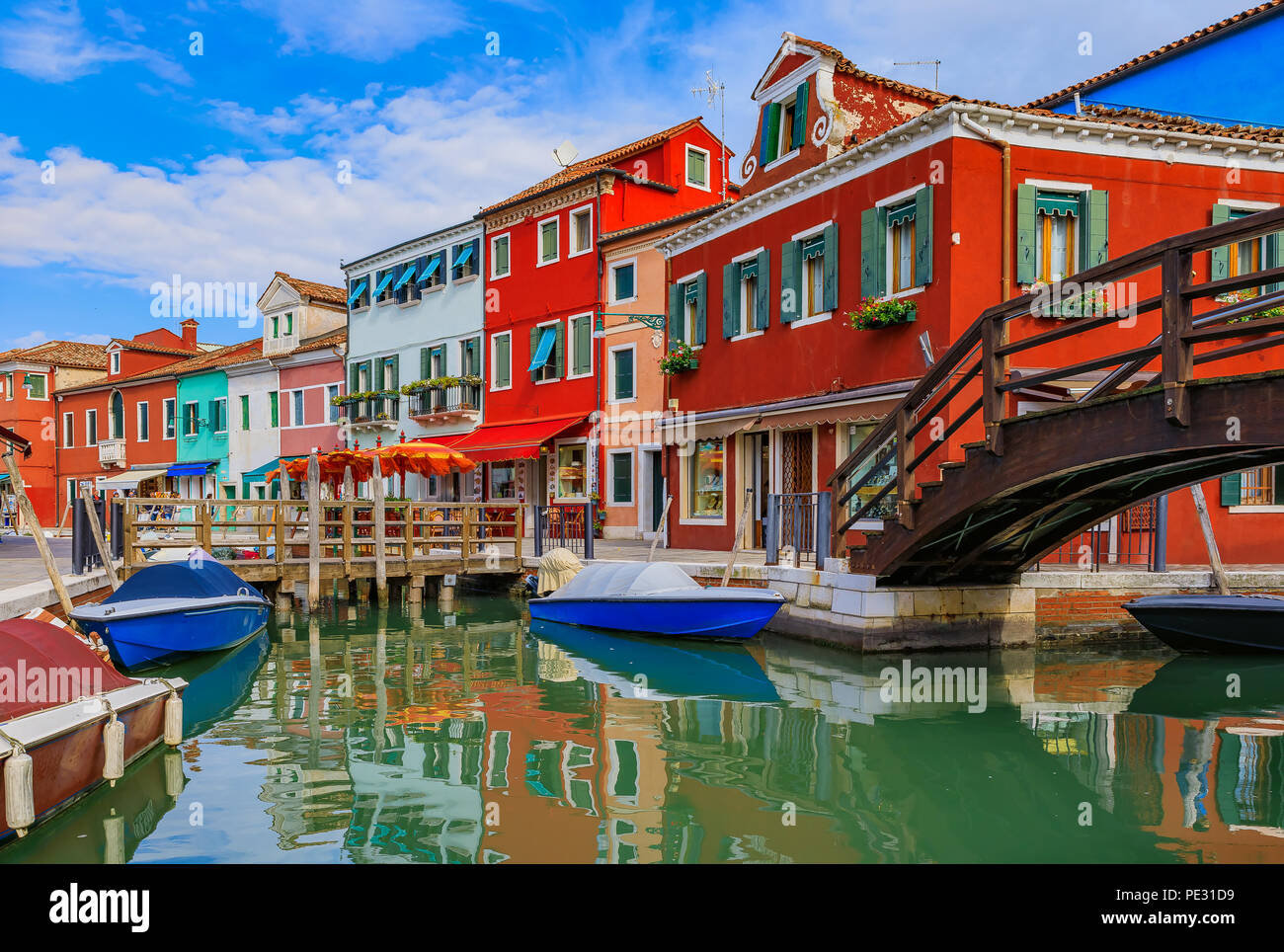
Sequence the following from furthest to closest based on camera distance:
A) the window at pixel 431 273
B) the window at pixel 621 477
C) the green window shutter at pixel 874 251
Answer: the window at pixel 431 273, the window at pixel 621 477, the green window shutter at pixel 874 251

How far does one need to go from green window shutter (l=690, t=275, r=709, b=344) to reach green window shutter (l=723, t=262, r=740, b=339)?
2.50 ft

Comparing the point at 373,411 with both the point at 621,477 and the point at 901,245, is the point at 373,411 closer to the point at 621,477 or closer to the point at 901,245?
the point at 621,477

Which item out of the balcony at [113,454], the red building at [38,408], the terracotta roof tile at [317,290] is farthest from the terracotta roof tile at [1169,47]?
the red building at [38,408]

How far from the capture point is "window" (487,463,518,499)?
2579 cm

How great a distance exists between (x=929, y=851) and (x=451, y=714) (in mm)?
4736

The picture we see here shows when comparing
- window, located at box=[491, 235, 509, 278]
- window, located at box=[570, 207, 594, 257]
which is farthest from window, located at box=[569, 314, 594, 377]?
window, located at box=[491, 235, 509, 278]

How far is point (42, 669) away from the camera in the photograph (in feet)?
20.6

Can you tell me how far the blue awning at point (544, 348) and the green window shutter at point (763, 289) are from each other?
348 inches

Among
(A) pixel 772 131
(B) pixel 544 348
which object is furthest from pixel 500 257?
(A) pixel 772 131

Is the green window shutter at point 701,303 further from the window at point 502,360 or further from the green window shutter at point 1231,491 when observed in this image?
the window at point 502,360

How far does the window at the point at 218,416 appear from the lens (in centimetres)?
3528

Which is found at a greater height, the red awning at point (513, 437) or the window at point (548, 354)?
the window at point (548, 354)

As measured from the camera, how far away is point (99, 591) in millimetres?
12938
